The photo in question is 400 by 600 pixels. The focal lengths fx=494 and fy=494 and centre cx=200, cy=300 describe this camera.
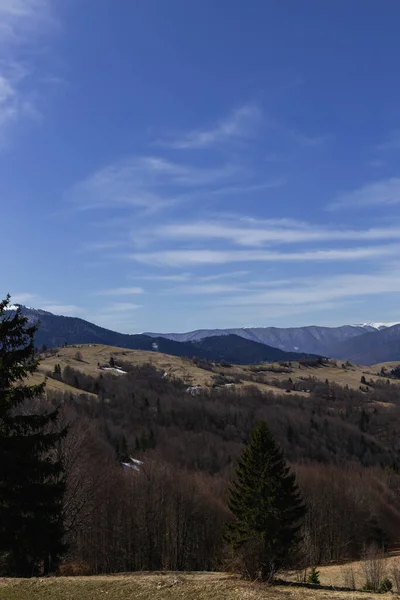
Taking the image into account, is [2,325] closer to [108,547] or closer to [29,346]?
[29,346]

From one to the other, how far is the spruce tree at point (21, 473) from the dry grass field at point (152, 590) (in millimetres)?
1777

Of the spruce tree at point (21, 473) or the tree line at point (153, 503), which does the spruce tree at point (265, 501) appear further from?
the spruce tree at point (21, 473)

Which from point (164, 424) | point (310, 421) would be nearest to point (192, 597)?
point (164, 424)

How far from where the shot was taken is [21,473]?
20125 millimetres

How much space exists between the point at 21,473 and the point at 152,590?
7116mm

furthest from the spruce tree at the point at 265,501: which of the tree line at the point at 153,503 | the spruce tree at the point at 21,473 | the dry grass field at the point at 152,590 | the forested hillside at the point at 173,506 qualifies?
the dry grass field at the point at 152,590

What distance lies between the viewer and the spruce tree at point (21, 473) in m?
19.9

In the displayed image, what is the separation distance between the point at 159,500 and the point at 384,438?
161 m

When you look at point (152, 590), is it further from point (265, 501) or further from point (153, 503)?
point (153, 503)

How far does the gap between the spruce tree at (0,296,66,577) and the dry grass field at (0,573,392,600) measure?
5.83 ft

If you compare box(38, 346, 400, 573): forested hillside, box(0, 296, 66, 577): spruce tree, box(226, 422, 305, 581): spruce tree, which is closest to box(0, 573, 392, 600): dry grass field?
box(0, 296, 66, 577): spruce tree

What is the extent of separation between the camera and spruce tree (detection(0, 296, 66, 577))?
19922 mm

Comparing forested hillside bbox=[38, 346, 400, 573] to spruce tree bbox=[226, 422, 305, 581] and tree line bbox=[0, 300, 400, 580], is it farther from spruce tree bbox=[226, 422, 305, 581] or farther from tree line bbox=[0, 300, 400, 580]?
spruce tree bbox=[226, 422, 305, 581]

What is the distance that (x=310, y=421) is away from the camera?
190 metres
